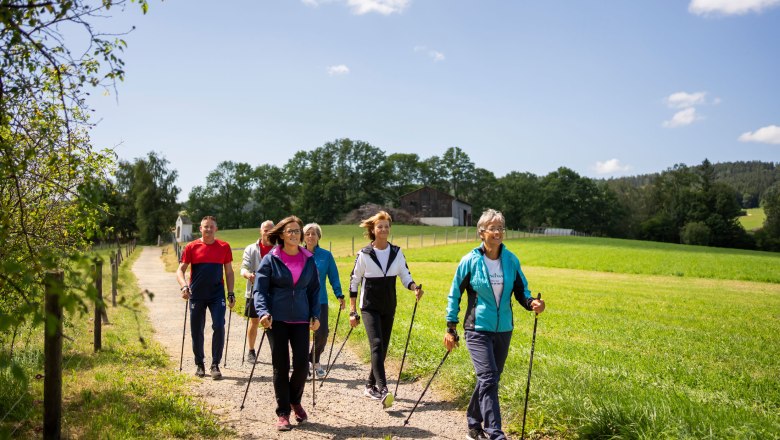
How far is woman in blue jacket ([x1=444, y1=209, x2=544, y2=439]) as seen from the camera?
5.47 metres

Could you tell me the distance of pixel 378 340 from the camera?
283 inches

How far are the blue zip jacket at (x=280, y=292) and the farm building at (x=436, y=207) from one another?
91381 mm

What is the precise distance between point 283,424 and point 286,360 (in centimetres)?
67

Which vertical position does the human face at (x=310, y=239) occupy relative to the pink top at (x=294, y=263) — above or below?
above

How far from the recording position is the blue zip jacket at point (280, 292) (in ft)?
20.4

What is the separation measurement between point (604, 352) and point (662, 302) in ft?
33.7

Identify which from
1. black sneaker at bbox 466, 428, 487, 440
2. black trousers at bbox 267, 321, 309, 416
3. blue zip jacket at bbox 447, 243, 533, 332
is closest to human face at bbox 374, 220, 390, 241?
black trousers at bbox 267, 321, 309, 416

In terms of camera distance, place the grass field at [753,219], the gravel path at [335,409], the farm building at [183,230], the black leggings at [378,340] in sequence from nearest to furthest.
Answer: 1. the gravel path at [335,409]
2. the black leggings at [378,340]
3. the farm building at [183,230]
4. the grass field at [753,219]

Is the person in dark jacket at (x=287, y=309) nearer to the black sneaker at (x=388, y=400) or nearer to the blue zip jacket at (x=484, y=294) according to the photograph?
the black sneaker at (x=388, y=400)

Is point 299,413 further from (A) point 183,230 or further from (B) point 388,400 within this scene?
(A) point 183,230

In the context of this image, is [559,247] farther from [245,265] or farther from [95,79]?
[95,79]

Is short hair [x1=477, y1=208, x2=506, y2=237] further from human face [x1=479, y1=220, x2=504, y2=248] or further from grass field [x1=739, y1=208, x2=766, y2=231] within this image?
grass field [x1=739, y1=208, x2=766, y2=231]

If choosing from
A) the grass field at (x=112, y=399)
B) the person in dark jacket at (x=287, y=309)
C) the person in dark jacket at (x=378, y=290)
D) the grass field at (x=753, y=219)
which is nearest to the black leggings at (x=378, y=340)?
the person in dark jacket at (x=378, y=290)

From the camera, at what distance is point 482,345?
556 centimetres
